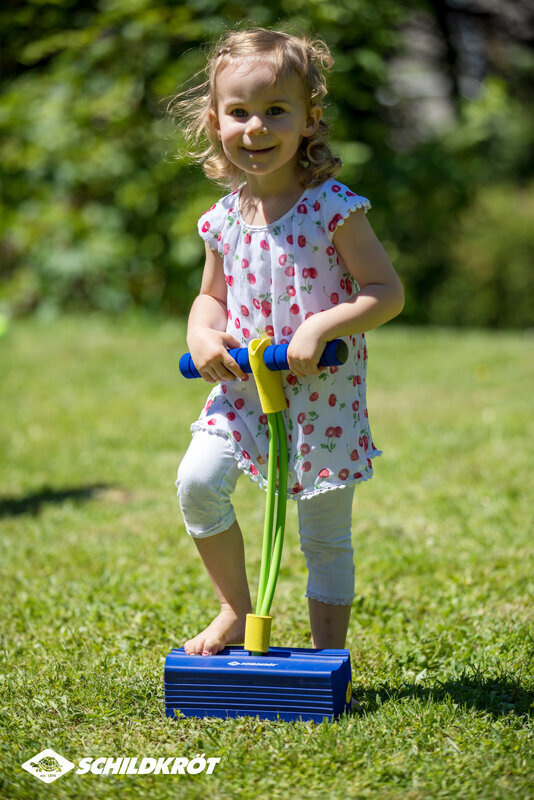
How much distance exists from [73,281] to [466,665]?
8802mm

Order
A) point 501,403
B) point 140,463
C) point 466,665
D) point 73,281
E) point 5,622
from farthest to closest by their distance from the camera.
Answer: point 73,281 → point 501,403 → point 140,463 → point 5,622 → point 466,665

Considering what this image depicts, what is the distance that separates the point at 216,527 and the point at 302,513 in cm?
25

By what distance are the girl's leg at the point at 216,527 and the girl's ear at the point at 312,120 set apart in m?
0.85

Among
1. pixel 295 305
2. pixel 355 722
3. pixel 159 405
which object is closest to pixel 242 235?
pixel 295 305

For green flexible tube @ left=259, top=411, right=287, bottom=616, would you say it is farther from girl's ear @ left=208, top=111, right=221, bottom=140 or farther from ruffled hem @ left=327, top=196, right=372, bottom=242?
girl's ear @ left=208, top=111, right=221, bottom=140

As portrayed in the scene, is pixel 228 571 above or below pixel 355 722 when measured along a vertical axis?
above

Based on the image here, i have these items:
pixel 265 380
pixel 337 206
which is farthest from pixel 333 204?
pixel 265 380

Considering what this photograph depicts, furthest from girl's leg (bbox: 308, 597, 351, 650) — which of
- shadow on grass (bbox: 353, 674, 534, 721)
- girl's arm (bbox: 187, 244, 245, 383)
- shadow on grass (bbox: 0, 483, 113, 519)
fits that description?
shadow on grass (bbox: 0, 483, 113, 519)

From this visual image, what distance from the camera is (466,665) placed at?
2.86m

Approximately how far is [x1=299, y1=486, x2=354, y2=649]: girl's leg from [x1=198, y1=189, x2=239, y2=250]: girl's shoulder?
77 centimetres

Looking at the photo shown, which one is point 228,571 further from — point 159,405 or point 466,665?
point 159,405

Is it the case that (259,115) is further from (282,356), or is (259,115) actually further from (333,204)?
(282,356)

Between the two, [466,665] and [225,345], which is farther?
[466,665]

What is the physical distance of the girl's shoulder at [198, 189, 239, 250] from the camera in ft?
8.87
